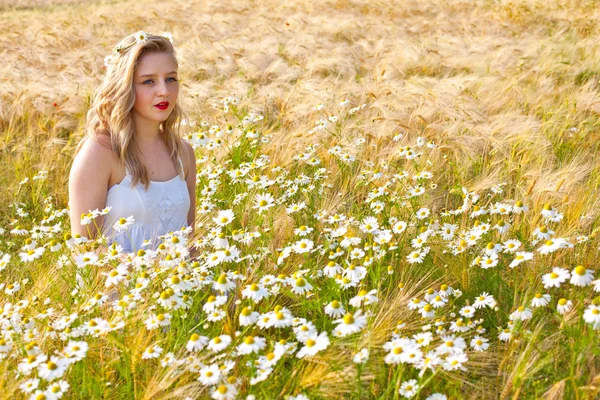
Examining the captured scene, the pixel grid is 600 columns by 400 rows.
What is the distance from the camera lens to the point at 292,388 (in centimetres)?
187

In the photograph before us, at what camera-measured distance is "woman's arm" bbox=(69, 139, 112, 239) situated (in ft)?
9.42

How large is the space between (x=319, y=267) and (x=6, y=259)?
Result: 4.17ft

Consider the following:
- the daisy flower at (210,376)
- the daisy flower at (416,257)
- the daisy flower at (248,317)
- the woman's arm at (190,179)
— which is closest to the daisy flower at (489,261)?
the daisy flower at (416,257)

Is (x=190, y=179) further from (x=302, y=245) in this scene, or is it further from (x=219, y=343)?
(x=219, y=343)

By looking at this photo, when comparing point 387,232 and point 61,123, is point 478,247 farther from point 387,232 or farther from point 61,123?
point 61,123

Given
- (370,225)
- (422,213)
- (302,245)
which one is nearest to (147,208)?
(302,245)

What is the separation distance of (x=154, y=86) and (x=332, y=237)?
125cm

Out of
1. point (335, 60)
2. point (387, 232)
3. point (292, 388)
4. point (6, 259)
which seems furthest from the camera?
point (335, 60)

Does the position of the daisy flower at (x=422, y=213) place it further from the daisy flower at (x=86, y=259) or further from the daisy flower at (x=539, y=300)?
the daisy flower at (x=86, y=259)

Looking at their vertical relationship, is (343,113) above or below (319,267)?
above

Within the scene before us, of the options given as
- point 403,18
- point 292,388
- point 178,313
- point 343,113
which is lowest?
point 292,388

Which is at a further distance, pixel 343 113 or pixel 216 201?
pixel 343 113

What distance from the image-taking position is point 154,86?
3.04 m

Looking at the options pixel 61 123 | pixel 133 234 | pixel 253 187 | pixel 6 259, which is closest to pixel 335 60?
pixel 61 123
